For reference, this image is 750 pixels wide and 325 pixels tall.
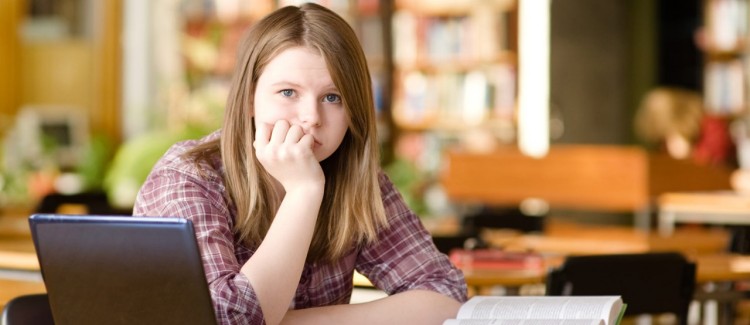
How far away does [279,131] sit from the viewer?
1.49m

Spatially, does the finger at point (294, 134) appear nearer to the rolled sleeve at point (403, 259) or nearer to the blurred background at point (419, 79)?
the rolled sleeve at point (403, 259)

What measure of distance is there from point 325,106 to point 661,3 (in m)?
9.13

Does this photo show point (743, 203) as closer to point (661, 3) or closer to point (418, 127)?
point (418, 127)

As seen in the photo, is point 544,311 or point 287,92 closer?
point 544,311

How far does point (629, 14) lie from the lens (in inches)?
332

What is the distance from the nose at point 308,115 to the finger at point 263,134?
→ 0.13ft

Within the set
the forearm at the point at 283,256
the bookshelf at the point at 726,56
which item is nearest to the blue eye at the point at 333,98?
the forearm at the point at 283,256

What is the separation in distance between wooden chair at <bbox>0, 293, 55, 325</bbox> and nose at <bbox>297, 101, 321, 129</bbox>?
0.43 m

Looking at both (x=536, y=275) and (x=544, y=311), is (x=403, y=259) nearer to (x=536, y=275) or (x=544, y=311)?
(x=544, y=311)

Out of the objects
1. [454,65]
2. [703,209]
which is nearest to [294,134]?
[703,209]

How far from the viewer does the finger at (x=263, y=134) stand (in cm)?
150

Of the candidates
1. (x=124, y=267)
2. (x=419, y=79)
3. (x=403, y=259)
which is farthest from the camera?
(x=419, y=79)

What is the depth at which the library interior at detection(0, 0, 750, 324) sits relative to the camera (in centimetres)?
453

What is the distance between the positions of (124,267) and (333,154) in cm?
49
